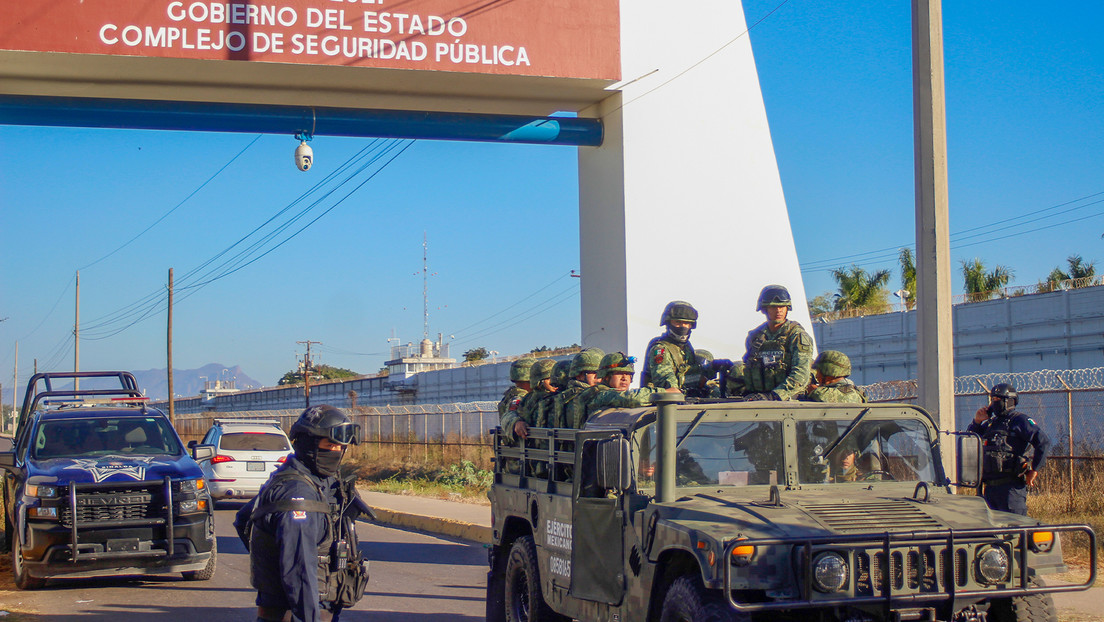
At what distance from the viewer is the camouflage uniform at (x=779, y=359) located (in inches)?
312

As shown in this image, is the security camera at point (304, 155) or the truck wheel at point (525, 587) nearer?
the truck wheel at point (525, 587)

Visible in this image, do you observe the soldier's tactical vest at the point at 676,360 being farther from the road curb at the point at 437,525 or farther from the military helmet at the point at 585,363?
the road curb at the point at 437,525

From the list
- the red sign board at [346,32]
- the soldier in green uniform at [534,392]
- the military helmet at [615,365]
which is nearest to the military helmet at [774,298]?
the military helmet at [615,365]

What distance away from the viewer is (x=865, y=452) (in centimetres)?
639

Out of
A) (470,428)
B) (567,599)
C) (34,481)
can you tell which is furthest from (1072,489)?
→ (470,428)

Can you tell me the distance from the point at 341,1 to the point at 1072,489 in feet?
35.5

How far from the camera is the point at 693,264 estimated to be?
46.9 feet

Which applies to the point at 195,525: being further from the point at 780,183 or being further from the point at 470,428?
the point at 470,428

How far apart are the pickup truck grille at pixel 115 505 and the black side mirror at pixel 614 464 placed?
20.4 feet

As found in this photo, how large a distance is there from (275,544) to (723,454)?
2.70m

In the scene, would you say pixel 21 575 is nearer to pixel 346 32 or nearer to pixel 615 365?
pixel 615 365

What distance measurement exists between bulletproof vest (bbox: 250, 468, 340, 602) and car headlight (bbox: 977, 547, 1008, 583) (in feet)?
10.5

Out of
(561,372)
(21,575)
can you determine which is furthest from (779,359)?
(21,575)

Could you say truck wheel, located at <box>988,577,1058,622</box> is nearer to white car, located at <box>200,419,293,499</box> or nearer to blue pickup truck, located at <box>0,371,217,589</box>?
blue pickup truck, located at <box>0,371,217,589</box>
